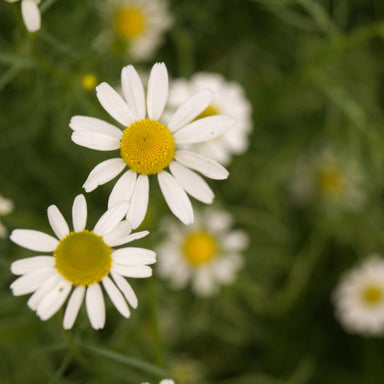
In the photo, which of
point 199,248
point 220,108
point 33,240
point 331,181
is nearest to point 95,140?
point 33,240

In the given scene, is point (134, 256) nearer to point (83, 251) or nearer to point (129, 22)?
point (83, 251)

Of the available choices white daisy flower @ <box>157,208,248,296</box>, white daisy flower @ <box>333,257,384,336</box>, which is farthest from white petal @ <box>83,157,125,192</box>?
white daisy flower @ <box>333,257,384,336</box>

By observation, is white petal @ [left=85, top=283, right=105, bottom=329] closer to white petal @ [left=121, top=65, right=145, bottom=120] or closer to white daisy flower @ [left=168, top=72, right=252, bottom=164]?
white petal @ [left=121, top=65, right=145, bottom=120]

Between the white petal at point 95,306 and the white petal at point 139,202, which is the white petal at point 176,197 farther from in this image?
the white petal at point 95,306

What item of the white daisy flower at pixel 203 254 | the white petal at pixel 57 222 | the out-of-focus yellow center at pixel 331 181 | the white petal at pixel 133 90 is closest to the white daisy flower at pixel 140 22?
the white daisy flower at pixel 203 254

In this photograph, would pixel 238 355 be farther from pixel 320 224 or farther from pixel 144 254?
pixel 144 254

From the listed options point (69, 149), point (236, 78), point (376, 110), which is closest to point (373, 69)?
point (376, 110)

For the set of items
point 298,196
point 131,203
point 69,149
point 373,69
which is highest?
point 373,69
